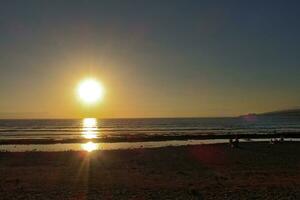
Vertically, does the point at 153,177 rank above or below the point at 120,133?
below

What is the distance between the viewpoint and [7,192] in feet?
51.0

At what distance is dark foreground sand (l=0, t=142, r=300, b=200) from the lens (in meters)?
15.1

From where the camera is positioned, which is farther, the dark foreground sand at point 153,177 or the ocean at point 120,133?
the ocean at point 120,133

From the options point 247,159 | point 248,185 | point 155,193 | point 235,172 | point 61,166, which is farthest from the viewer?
point 247,159

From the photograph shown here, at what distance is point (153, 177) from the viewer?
64.2ft

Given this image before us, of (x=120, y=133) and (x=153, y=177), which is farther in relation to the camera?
(x=120, y=133)

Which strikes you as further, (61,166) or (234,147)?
(234,147)

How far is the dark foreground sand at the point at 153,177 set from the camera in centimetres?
1508

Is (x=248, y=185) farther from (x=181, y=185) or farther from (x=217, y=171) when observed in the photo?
(x=217, y=171)

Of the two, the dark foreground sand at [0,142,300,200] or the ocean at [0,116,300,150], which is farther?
the ocean at [0,116,300,150]

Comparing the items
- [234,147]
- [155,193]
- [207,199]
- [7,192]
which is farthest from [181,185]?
[234,147]

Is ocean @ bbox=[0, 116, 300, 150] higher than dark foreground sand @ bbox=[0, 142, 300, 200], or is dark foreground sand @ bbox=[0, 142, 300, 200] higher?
ocean @ bbox=[0, 116, 300, 150]

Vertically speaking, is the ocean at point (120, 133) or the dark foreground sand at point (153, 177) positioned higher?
the ocean at point (120, 133)

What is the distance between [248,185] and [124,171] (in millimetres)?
7254
